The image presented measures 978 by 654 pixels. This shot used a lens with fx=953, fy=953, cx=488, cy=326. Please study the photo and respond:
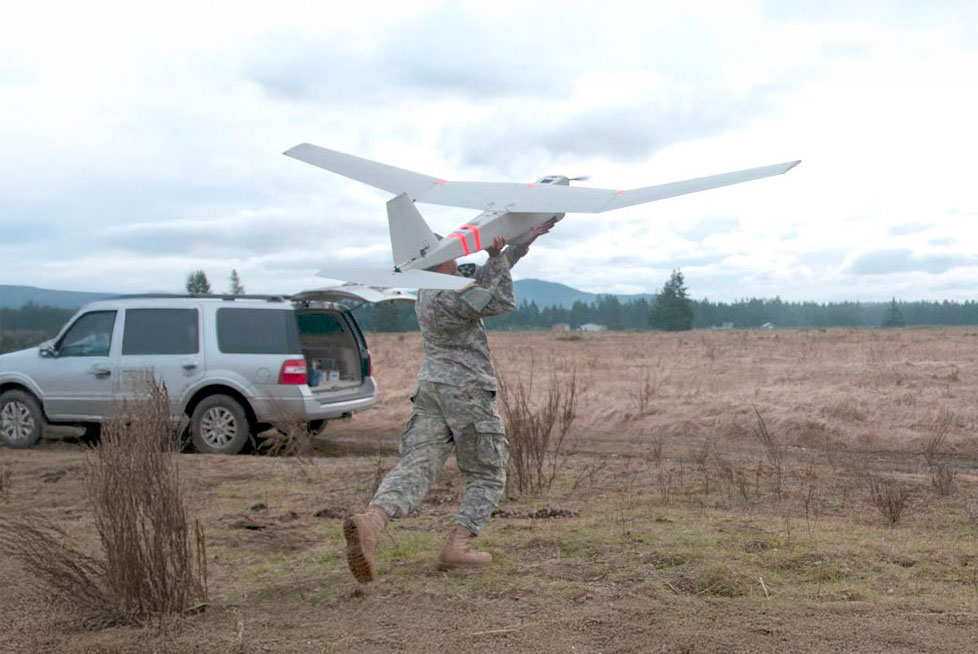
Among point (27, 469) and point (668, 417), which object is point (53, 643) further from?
point (668, 417)

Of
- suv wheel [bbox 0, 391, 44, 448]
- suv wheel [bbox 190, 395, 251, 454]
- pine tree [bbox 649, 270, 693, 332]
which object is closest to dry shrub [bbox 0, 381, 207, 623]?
suv wheel [bbox 190, 395, 251, 454]

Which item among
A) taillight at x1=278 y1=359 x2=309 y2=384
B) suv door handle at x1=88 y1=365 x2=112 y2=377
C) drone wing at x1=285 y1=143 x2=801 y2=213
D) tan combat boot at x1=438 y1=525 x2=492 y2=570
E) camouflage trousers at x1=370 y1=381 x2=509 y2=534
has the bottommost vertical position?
tan combat boot at x1=438 y1=525 x2=492 y2=570

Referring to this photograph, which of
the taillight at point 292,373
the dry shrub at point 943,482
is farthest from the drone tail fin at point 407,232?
the taillight at point 292,373

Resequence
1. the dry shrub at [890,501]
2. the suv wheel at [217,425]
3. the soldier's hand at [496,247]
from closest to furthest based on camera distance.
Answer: the soldier's hand at [496,247]
the dry shrub at [890,501]
the suv wheel at [217,425]

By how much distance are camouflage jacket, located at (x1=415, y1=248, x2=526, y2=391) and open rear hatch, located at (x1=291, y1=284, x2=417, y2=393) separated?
18.1 feet

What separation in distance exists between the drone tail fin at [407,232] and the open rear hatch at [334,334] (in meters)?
4.69

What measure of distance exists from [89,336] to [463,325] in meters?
7.69

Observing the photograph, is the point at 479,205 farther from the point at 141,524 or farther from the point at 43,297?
the point at 43,297

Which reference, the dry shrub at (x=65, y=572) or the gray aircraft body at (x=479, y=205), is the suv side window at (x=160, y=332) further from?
the dry shrub at (x=65, y=572)

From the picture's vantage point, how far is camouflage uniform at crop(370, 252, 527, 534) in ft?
16.6

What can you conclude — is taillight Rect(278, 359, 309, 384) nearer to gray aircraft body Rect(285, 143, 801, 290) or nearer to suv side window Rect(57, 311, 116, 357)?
suv side window Rect(57, 311, 116, 357)

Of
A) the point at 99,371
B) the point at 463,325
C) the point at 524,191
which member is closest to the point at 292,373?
the point at 99,371

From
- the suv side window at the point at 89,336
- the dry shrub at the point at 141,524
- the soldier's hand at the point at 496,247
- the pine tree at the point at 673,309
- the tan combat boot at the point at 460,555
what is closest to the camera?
the dry shrub at the point at 141,524

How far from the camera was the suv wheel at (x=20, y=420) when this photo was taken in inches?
453
